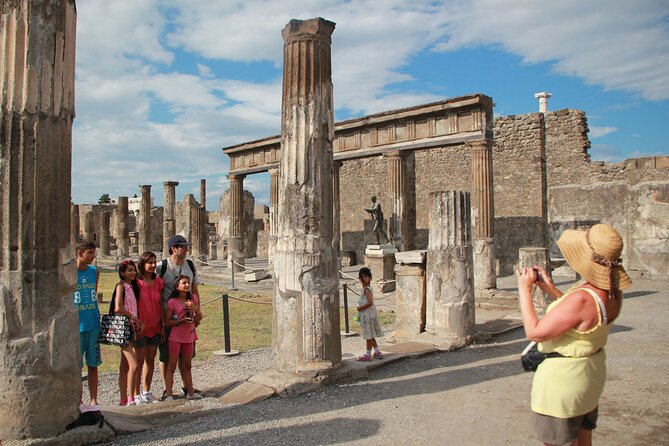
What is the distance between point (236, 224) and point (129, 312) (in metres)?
15.6

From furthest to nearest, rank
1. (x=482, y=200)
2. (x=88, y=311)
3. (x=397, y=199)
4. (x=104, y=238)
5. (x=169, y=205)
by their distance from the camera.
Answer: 1. (x=104, y=238)
2. (x=169, y=205)
3. (x=397, y=199)
4. (x=482, y=200)
5. (x=88, y=311)

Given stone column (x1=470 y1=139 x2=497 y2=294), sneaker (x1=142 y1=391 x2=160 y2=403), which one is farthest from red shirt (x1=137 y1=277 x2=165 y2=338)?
stone column (x1=470 y1=139 x2=497 y2=294)

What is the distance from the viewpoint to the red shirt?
4.63 metres

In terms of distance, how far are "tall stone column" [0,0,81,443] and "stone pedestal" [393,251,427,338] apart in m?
5.08

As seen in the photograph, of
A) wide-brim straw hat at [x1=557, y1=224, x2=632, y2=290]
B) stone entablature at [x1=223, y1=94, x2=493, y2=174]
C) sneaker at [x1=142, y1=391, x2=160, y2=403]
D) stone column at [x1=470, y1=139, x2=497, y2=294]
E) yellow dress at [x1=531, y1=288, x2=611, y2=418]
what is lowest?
sneaker at [x1=142, y1=391, x2=160, y2=403]

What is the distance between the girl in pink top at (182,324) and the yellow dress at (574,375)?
332 cm

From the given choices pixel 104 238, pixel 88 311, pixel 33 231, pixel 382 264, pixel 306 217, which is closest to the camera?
pixel 33 231

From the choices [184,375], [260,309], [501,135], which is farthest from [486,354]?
[501,135]

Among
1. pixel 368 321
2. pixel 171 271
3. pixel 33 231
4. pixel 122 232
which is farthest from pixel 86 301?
pixel 122 232

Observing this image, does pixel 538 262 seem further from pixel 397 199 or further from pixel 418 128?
pixel 418 128

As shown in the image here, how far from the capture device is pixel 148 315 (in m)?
4.66

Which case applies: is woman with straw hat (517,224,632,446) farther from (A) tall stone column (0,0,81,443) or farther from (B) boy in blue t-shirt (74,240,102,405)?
(B) boy in blue t-shirt (74,240,102,405)

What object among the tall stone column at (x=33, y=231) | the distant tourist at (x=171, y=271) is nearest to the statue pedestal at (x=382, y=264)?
the distant tourist at (x=171, y=271)

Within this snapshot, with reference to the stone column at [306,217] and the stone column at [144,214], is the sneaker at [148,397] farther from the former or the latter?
the stone column at [144,214]
